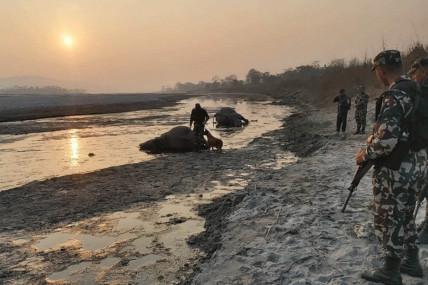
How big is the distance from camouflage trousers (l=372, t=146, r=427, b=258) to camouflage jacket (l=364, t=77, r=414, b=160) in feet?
0.73

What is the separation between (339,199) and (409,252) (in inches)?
111

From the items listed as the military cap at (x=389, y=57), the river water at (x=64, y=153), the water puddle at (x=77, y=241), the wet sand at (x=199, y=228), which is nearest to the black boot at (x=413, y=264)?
the wet sand at (x=199, y=228)

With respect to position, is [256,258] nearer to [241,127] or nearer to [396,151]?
[396,151]

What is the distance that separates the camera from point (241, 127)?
24062 millimetres

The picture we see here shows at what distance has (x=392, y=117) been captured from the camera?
297cm

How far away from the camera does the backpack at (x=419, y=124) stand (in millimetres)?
3029

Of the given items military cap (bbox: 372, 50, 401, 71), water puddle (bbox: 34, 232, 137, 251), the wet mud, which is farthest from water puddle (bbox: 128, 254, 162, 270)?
military cap (bbox: 372, 50, 401, 71)

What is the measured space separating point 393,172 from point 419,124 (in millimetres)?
503

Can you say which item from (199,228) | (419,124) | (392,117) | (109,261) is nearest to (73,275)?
(109,261)

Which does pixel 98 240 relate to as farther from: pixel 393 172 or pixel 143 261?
pixel 393 172

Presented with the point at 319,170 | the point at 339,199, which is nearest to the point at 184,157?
the point at 319,170

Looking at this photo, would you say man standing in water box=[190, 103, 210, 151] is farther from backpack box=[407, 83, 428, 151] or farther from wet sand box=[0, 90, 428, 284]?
backpack box=[407, 83, 428, 151]

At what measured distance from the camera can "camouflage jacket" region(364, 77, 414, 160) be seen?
2.96m

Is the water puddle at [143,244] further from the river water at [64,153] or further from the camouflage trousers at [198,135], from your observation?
the camouflage trousers at [198,135]
